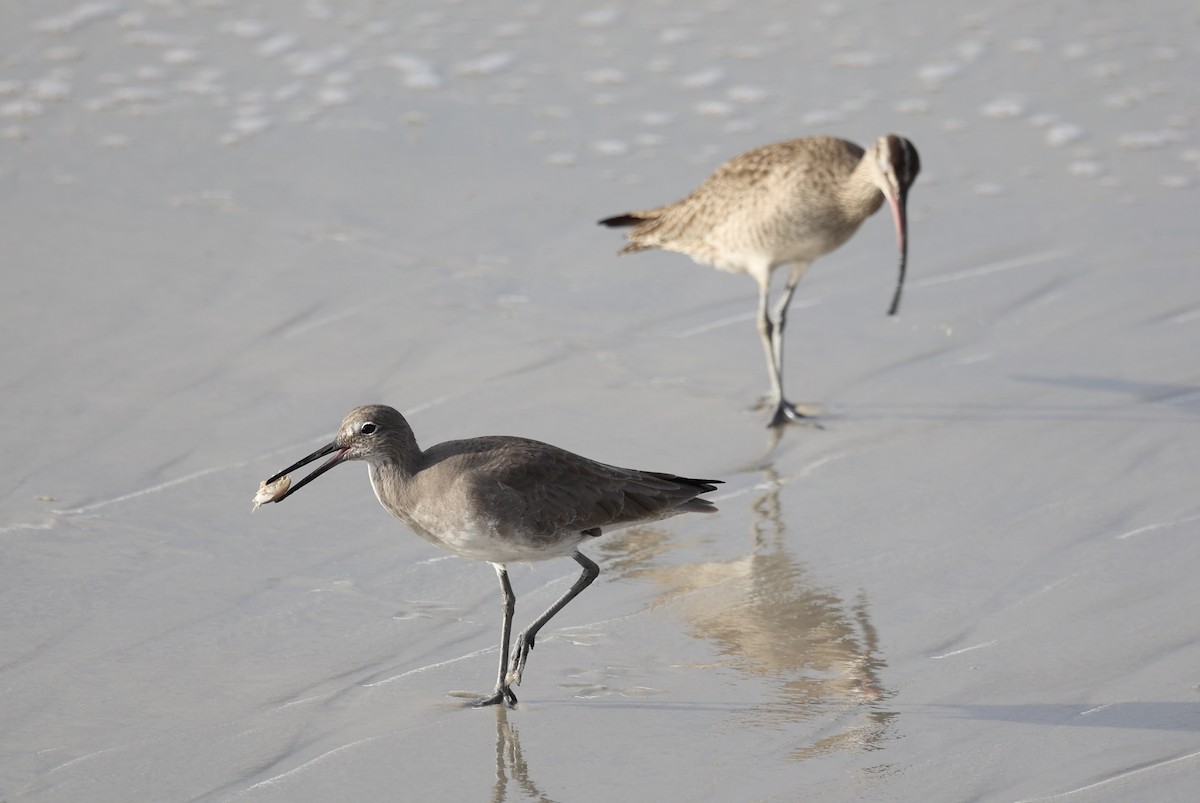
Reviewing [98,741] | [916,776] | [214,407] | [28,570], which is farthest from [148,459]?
[916,776]

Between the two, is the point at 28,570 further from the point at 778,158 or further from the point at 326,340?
the point at 778,158

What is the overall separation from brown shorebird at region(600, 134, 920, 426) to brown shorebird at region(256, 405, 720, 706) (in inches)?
92.7

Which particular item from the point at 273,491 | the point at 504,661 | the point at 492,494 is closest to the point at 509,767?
the point at 504,661

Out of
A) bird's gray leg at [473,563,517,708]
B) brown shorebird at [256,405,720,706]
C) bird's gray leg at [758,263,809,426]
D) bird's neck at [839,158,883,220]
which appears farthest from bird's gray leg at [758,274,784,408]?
bird's gray leg at [473,563,517,708]

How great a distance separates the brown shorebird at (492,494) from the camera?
454cm

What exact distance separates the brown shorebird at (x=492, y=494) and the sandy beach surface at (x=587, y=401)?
397 mm

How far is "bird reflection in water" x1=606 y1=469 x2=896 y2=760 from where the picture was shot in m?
4.61

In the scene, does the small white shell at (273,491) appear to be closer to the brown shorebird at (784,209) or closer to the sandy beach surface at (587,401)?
the sandy beach surface at (587,401)

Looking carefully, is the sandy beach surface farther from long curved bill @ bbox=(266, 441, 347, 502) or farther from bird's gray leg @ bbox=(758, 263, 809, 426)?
long curved bill @ bbox=(266, 441, 347, 502)

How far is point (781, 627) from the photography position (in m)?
5.19

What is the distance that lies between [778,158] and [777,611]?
9.62ft

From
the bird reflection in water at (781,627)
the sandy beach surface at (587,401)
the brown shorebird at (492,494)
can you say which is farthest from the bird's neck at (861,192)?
the brown shorebird at (492,494)

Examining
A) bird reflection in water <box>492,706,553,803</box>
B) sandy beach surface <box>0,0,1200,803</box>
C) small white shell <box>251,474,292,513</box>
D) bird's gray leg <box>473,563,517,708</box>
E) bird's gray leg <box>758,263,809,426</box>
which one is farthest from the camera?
bird's gray leg <box>758,263,809,426</box>

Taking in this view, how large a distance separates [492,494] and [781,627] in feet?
3.80
